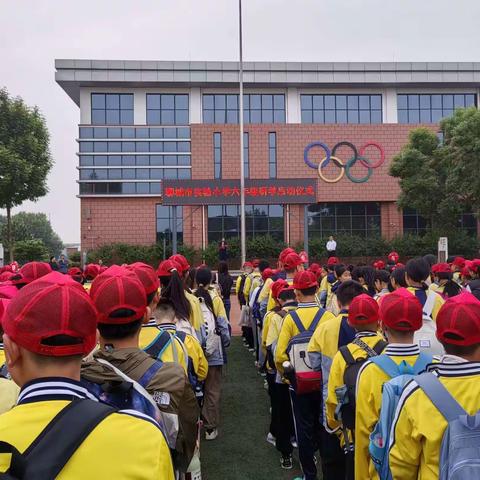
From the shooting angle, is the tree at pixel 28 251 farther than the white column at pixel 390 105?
No

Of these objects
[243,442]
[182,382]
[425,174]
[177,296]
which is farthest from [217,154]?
[182,382]

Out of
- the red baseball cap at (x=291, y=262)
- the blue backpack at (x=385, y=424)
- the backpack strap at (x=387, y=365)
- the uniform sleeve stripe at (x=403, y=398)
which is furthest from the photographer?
the red baseball cap at (x=291, y=262)

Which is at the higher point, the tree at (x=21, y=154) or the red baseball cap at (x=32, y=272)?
the tree at (x=21, y=154)

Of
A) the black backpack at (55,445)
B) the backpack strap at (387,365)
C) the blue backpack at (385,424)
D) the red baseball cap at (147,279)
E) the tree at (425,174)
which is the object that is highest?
the tree at (425,174)

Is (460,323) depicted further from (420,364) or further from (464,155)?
(464,155)

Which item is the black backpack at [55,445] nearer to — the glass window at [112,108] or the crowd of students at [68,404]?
the crowd of students at [68,404]

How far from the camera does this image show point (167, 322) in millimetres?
3707

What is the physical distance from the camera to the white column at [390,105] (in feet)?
107

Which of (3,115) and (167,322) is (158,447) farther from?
(3,115)

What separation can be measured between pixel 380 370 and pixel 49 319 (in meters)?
2.05

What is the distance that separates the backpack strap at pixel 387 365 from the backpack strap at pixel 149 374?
132 cm

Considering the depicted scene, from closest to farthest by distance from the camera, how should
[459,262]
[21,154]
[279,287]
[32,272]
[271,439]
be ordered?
[32,272]
[271,439]
[279,287]
[459,262]
[21,154]

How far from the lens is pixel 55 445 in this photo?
1.13 m

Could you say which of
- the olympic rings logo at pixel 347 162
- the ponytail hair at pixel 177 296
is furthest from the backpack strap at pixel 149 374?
the olympic rings logo at pixel 347 162
